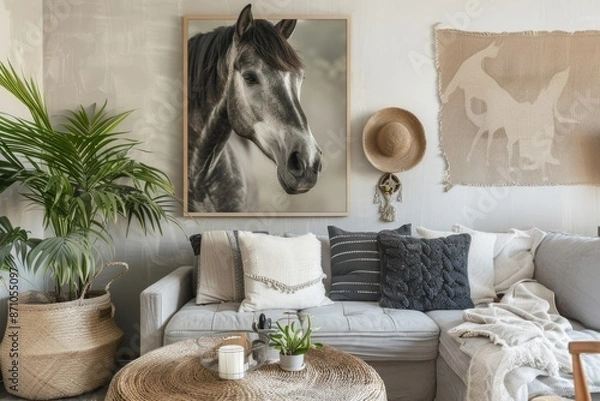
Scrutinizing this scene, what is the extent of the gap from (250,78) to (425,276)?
156 cm

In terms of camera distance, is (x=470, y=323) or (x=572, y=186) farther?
(x=572, y=186)

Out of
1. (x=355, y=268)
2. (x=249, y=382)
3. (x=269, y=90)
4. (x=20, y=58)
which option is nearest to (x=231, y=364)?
(x=249, y=382)

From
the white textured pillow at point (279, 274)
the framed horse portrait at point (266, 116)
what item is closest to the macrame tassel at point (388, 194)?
the framed horse portrait at point (266, 116)

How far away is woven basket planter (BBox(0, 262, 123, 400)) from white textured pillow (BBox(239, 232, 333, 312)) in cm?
79

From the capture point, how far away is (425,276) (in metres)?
2.39

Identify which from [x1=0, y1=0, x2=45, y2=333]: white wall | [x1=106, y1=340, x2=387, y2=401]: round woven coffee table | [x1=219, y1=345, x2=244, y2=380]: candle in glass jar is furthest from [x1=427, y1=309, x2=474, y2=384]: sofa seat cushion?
[x1=0, y1=0, x2=45, y2=333]: white wall

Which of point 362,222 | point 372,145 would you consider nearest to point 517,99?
point 372,145

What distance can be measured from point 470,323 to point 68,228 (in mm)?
1985

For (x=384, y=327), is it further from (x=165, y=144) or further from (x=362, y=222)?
(x=165, y=144)

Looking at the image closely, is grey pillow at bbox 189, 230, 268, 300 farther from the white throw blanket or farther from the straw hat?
the white throw blanket

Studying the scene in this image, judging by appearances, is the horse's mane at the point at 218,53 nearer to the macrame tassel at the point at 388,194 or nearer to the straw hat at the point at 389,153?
the straw hat at the point at 389,153

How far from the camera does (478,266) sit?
101 inches

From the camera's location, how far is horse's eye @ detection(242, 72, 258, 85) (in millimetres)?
2908

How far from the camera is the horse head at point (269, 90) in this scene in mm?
2910
